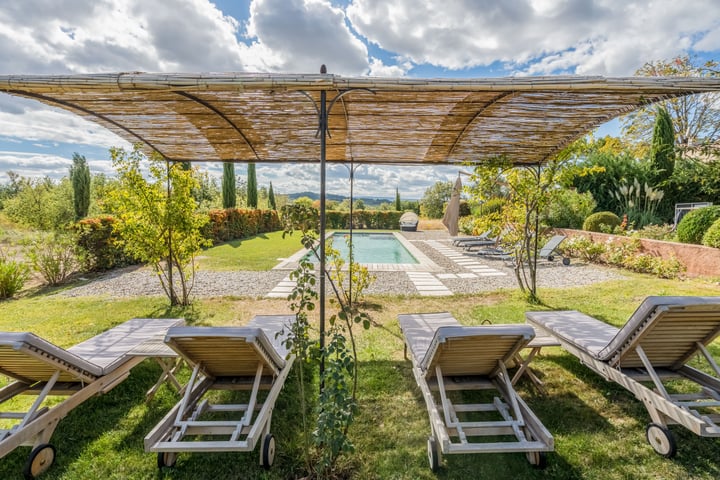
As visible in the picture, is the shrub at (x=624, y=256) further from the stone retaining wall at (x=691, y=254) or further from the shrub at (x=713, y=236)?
the shrub at (x=713, y=236)

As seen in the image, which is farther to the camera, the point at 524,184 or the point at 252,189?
the point at 252,189

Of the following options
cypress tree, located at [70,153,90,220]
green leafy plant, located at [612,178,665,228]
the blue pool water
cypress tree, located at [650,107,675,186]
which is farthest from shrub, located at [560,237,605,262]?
cypress tree, located at [70,153,90,220]

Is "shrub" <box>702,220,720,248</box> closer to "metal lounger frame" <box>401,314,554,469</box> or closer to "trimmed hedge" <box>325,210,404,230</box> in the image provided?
"metal lounger frame" <box>401,314,554,469</box>

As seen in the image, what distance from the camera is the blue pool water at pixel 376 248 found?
13.8 meters

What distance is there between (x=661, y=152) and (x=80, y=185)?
31.9 meters

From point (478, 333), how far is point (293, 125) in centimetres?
396

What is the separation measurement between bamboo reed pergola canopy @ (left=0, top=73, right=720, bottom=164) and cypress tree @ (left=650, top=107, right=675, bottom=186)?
1395 centimetres

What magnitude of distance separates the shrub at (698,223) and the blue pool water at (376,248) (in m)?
7.56

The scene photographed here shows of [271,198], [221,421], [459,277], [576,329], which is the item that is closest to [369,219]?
Answer: [271,198]

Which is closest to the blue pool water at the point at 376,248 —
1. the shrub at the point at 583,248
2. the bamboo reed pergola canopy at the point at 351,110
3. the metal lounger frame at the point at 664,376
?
the shrub at the point at 583,248

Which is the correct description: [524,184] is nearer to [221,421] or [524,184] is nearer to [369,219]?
[221,421]

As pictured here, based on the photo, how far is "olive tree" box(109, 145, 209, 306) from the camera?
18.0ft

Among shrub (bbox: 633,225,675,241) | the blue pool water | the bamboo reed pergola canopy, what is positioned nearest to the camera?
the bamboo reed pergola canopy

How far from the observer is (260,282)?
805cm
